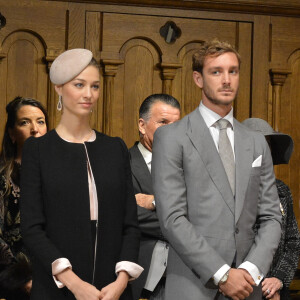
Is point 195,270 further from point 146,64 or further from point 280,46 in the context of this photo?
point 280,46

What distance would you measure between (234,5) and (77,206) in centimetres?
235

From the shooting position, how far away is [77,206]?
86.3 inches

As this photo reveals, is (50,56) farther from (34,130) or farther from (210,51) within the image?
(210,51)

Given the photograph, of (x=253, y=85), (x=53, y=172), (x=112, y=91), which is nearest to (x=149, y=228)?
(x=53, y=172)

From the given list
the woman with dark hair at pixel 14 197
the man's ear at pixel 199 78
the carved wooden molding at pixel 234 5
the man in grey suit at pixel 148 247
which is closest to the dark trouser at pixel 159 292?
the man in grey suit at pixel 148 247

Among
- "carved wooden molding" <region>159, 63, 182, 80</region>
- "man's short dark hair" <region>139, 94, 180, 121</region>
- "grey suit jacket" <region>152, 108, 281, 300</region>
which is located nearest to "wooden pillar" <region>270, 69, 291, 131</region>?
"carved wooden molding" <region>159, 63, 182, 80</region>

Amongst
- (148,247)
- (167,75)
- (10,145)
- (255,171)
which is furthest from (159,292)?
(167,75)

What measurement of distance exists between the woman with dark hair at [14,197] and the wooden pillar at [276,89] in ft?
5.35

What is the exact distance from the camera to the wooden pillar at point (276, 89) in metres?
4.25

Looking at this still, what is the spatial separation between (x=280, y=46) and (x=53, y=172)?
2.46 metres

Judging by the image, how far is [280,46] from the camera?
430 cm

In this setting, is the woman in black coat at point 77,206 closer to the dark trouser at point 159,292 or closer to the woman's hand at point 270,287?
the dark trouser at point 159,292

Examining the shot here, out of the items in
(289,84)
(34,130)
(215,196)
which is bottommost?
(215,196)

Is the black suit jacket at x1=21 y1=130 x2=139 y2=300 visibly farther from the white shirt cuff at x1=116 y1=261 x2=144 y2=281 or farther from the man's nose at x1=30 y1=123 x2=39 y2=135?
the man's nose at x1=30 y1=123 x2=39 y2=135
